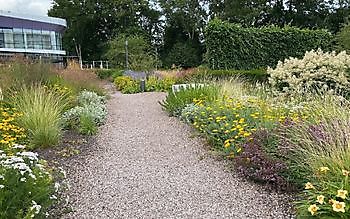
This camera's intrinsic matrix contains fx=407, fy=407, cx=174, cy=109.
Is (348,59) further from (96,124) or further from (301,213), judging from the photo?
(301,213)

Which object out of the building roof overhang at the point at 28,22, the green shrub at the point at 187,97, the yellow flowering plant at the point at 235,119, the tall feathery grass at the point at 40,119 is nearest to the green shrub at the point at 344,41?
the green shrub at the point at 187,97

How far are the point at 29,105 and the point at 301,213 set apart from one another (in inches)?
189

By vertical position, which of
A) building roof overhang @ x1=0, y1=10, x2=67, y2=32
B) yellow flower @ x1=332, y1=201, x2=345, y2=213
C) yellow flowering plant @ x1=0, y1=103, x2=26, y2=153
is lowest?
yellow flowering plant @ x1=0, y1=103, x2=26, y2=153

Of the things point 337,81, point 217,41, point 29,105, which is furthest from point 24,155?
point 217,41

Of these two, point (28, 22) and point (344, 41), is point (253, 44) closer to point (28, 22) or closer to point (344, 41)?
point (344, 41)

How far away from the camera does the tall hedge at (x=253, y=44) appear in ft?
54.7

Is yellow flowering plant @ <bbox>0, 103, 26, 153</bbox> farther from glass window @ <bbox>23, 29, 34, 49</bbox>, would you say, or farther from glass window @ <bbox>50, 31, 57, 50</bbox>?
glass window @ <bbox>50, 31, 57, 50</bbox>

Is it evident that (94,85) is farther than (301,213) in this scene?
Yes

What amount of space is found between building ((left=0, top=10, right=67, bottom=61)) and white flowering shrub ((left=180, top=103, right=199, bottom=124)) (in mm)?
24140

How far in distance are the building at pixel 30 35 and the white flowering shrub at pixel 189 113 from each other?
2414 centimetres

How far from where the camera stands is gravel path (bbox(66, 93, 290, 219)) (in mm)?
3764

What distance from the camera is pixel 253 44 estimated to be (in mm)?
17328

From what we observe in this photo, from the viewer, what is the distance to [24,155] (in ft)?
11.7

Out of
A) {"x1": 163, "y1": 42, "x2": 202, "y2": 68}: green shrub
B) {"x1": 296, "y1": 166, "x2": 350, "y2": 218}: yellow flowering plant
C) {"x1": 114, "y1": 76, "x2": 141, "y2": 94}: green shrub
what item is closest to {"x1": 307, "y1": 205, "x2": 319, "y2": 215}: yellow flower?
{"x1": 296, "y1": 166, "x2": 350, "y2": 218}: yellow flowering plant
